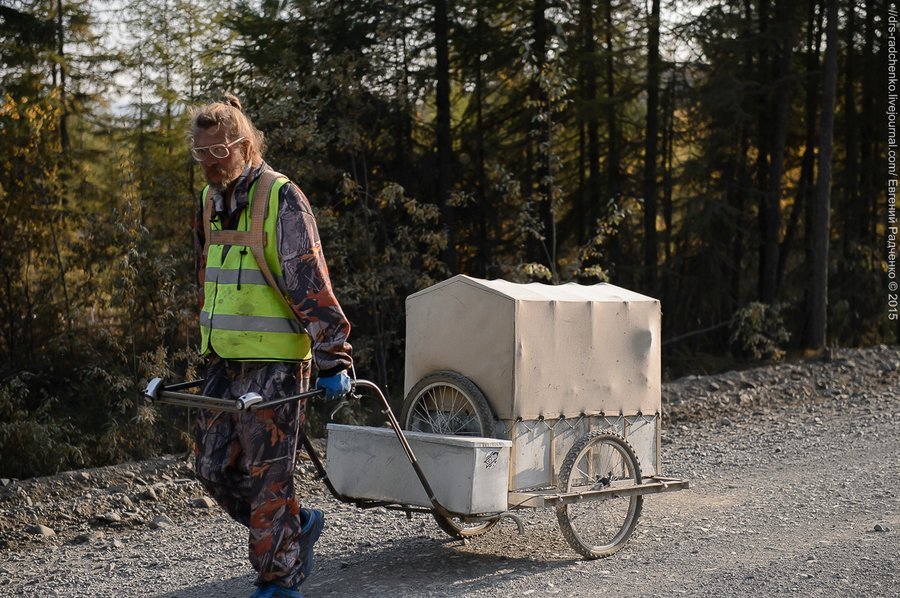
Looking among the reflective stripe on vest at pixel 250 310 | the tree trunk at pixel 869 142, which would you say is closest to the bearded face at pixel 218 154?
the reflective stripe on vest at pixel 250 310

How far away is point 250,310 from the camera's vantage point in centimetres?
452

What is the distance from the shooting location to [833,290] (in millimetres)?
21891

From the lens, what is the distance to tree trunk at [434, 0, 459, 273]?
17.3 m

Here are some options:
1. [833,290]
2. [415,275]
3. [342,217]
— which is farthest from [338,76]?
[833,290]

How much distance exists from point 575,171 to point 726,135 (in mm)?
3192

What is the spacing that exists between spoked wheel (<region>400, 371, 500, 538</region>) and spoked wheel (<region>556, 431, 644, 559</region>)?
435mm

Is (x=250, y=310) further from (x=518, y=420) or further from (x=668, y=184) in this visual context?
(x=668, y=184)

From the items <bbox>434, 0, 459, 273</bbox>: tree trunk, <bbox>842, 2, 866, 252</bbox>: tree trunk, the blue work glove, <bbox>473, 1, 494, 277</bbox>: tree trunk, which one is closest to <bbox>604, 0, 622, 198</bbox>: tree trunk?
<bbox>473, 1, 494, 277</bbox>: tree trunk

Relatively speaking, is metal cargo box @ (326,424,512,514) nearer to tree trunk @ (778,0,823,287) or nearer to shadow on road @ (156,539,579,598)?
shadow on road @ (156,539,579,598)

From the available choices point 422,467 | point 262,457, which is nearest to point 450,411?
point 422,467

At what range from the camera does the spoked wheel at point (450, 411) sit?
214 inches

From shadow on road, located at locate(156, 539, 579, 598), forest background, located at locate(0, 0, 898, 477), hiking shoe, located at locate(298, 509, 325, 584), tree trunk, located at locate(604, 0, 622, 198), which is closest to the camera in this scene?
hiking shoe, located at locate(298, 509, 325, 584)

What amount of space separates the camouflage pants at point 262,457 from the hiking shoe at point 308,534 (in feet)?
0.14

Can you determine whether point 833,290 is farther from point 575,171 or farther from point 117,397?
point 117,397
